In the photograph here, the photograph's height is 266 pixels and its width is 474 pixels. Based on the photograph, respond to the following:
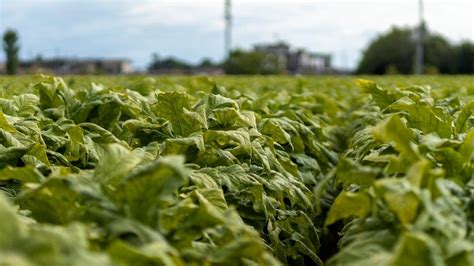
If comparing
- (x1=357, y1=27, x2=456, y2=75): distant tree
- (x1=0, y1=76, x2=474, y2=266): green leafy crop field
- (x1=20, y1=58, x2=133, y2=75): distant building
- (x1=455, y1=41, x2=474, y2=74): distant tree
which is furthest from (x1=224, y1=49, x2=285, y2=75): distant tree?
(x1=0, y1=76, x2=474, y2=266): green leafy crop field

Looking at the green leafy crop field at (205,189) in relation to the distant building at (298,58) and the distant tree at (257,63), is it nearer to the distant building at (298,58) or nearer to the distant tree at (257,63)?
the distant tree at (257,63)

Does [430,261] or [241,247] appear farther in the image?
[241,247]

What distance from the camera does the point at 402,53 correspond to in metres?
A: 70.3

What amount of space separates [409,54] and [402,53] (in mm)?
661

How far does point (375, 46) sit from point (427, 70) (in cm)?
1723

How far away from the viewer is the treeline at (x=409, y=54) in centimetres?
6744

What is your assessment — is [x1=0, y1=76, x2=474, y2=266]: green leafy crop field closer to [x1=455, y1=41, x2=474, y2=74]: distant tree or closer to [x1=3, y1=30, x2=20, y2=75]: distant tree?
[x1=3, y1=30, x2=20, y2=75]: distant tree

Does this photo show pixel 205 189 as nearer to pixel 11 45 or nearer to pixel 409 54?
pixel 11 45

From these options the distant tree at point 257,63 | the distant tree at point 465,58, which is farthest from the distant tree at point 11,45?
the distant tree at point 465,58

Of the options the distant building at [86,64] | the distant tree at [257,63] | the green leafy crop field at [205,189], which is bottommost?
the distant building at [86,64]

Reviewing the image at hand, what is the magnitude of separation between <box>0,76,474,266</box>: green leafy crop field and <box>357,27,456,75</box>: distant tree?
65.8 m

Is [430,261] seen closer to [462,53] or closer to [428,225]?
[428,225]

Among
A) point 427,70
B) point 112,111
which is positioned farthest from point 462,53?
point 112,111

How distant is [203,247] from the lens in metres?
1.93
